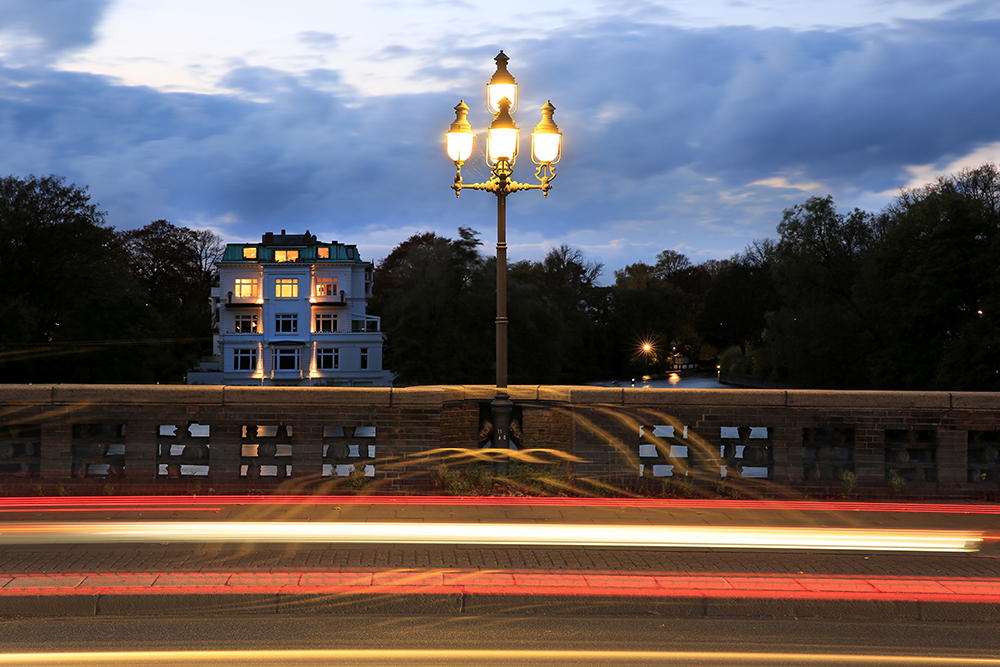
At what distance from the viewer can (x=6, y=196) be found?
201 ft

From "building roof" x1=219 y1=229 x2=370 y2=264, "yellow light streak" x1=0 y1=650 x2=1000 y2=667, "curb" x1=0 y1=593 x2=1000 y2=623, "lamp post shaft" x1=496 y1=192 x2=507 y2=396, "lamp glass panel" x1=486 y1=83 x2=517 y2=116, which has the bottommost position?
"yellow light streak" x1=0 y1=650 x2=1000 y2=667

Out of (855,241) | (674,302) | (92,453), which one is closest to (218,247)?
(674,302)

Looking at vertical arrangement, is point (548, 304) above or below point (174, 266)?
below

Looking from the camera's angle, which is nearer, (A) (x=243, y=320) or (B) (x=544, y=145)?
(B) (x=544, y=145)

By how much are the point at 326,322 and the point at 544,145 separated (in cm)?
6982

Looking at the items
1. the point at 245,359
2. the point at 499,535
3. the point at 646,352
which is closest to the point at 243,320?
the point at 245,359

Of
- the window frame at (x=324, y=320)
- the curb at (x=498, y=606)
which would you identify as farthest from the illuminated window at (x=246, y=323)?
the curb at (x=498, y=606)

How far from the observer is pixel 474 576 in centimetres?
702

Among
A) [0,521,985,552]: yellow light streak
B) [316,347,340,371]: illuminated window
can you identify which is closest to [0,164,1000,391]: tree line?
[316,347,340,371]: illuminated window

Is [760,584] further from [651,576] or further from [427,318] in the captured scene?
[427,318]

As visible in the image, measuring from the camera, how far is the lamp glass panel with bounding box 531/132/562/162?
A: 11.9 metres

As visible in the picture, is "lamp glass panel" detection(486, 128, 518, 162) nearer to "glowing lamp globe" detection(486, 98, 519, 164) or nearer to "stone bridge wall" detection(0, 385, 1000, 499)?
"glowing lamp globe" detection(486, 98, 519, 164)

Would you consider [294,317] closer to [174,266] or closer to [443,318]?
[443,318]

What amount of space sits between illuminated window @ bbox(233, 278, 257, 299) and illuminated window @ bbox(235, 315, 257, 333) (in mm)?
1820
